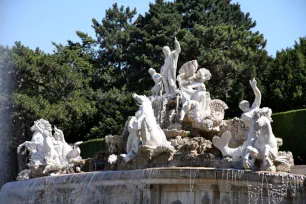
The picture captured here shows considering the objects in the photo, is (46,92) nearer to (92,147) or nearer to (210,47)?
(92,147)

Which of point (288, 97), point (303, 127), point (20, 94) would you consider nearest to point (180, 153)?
point (303, 127)

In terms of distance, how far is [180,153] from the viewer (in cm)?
2011

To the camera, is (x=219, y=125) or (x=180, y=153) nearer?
(x=180, y=153)

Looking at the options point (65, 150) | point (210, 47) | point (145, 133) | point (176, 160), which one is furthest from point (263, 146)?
point (210, 47)

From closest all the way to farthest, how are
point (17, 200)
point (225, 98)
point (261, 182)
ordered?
point (261, 182)
point (17, 200)
point (225, 98)

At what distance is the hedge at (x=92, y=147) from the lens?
32344mm

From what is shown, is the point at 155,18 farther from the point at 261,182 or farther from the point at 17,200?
the point at 261,182

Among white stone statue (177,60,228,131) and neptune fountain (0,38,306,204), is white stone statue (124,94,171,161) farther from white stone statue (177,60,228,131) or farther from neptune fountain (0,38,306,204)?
white stone statue (177,60,228,131)

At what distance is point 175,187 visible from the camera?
18609mm

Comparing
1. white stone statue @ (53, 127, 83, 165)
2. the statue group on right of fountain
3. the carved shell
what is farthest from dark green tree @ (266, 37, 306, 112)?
the statue group on right of fountain

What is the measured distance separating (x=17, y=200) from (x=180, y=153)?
25.0 ft

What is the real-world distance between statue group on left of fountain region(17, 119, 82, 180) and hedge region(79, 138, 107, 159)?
191 inches

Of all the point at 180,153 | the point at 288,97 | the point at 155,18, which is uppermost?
the point at 155,18

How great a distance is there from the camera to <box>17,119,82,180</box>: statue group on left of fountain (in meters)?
25.1
